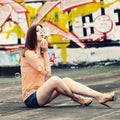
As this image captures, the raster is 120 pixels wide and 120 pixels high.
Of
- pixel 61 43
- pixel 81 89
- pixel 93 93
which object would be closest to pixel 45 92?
pixel 81 89

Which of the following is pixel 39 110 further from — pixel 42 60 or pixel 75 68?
pixel 75 68

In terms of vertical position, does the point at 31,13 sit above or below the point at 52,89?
above

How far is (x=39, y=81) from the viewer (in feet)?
27.3

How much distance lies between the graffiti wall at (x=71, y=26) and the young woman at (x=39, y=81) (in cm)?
794

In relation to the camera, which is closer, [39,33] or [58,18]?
[39,33]

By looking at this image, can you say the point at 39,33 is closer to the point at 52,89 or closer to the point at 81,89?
the point at 52,89

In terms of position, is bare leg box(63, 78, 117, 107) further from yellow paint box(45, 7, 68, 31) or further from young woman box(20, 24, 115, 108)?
yellow paint box(45, 7, 68, 31)

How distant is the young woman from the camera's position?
8.09 meters

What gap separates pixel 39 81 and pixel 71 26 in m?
8.36

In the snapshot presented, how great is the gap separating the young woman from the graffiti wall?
7.94m

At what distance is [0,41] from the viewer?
17.4 meters

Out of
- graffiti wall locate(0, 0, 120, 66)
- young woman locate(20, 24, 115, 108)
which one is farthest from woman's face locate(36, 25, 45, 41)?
graffiti wall locate(0, 0, 120, 66)

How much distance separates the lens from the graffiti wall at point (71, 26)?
638 inches

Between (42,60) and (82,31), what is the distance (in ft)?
26.8
